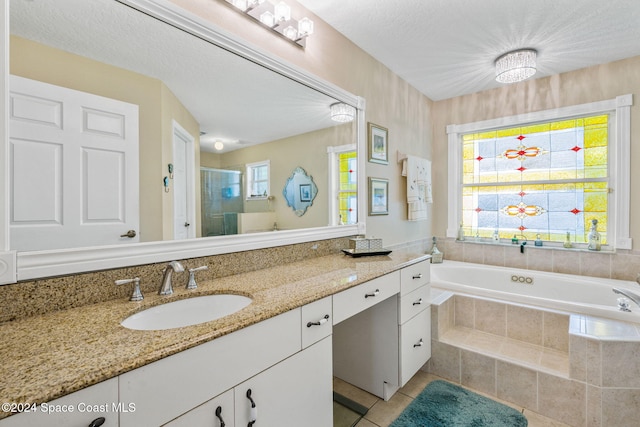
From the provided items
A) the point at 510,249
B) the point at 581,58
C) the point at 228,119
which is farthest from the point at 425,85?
the point at 228,119

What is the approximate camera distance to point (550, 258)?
2.86 meters

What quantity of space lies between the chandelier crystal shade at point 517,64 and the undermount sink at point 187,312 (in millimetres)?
2631

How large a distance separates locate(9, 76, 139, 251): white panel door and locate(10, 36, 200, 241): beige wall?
29 mm

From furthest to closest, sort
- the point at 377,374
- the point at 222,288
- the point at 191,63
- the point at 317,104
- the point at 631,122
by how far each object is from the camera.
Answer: the point at 631,122 < the point at 317,104 < the point at 377,374 < the point at 191,63 < the point at 222,288

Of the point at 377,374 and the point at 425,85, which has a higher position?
the point at 425,85

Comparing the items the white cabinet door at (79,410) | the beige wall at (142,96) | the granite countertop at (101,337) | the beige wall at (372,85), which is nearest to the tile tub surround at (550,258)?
the beige wall at (372,85)

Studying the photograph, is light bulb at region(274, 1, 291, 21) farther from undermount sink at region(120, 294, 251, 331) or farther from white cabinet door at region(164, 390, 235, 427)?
white cabinet door at region(164, 390, 235, 427)

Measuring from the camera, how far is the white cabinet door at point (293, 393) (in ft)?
3.02

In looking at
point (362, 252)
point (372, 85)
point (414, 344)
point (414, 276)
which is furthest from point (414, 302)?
point (372, 85)

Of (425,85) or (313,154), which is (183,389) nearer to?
(313,154)

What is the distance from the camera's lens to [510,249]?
10.1 ft

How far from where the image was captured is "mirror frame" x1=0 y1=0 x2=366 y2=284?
2.94 ft

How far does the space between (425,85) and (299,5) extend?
5.60 ft

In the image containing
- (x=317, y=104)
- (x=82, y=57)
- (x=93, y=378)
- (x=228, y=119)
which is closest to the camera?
(x=93, y=378)
